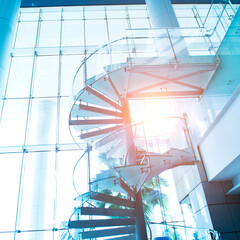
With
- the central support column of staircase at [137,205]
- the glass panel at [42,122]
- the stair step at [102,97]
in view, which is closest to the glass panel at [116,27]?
the glass panel at [42,122]

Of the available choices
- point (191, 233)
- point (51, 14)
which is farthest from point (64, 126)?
point (51, 14)

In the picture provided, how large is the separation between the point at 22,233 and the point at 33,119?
9.92ft

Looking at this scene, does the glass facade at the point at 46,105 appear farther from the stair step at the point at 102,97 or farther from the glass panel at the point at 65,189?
the stair step at the point at 102,97

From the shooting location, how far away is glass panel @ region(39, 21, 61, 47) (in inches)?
326

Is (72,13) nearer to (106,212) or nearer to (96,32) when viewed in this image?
(96,32)

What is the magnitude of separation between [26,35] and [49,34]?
0.79 metres

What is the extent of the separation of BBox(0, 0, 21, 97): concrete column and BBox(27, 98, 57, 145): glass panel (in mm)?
1564

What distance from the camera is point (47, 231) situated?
554 centimetres

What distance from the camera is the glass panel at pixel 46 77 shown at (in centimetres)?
734

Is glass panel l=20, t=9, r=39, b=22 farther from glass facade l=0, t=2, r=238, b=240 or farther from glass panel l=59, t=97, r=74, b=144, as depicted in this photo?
glass panel l=59, t=97, r=74, b=144

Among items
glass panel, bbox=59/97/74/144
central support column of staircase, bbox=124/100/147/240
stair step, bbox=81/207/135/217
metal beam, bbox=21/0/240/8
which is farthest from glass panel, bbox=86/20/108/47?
stair step, bbox=81/207/135/217

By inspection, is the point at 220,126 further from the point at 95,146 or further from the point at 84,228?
the point at 84,228

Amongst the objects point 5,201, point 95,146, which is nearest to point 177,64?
point 95,146

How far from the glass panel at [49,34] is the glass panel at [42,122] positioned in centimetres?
230
